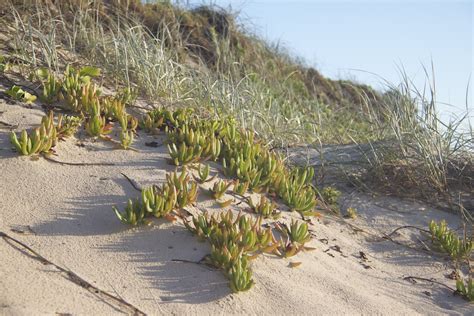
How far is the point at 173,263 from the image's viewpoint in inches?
152

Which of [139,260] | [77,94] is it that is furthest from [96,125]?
[139,260]

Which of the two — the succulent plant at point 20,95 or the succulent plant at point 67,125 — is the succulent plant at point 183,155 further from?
the succulent plant at point 20,95

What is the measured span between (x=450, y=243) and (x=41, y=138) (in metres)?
3.54

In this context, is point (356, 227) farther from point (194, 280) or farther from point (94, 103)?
point (94, 103)

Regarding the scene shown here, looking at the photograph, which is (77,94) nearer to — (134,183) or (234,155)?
(134,183)

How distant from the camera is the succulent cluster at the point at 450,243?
16.8 feet

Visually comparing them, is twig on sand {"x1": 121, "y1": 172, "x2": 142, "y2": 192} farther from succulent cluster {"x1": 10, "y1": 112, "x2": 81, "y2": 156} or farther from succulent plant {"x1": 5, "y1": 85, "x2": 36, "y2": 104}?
succulent plant {"x1": 5, "y1": 85, "x2": 36, "y2": 104}

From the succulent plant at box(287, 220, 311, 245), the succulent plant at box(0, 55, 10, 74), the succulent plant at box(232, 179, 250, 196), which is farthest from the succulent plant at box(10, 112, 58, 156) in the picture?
the succulent plant at box(287, 220, 311, 245)

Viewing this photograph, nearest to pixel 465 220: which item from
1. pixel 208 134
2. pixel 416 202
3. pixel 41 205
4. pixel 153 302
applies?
pixel 416 202

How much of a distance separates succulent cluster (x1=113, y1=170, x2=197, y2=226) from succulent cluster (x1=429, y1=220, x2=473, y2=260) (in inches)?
91.1

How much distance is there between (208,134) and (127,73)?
4.09 ft

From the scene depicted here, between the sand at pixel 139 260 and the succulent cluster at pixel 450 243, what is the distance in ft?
0.38

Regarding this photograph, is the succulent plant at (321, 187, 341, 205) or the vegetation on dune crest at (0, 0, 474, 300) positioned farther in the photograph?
the succulent plant at (321, 187, 341, 205)

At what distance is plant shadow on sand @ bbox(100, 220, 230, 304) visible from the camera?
3.62 metres
